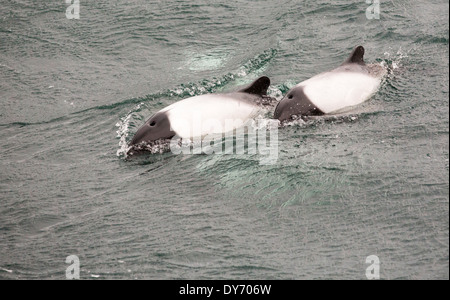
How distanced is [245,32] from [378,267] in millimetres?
11114

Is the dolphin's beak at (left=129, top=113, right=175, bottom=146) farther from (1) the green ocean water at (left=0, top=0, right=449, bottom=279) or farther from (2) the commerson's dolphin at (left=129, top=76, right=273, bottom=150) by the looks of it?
(1) the green ocean water at (left=0, top=0, right=449, bottom=279)

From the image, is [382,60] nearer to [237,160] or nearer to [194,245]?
[237,160]

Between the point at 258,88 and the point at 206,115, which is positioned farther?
the point at 258,88

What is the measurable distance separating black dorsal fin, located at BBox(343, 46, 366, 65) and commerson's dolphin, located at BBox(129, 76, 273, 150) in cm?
176

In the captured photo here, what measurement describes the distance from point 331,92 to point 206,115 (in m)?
2.36

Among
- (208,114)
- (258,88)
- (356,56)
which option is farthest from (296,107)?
(356,56)

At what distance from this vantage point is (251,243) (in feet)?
34.5

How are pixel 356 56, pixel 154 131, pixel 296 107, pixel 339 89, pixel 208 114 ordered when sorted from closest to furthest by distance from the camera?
pixel 154 131
pixel 296 107
pixel 208 114
pixel 339 89
pixel 356 56

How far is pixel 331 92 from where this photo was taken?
14.7 meters

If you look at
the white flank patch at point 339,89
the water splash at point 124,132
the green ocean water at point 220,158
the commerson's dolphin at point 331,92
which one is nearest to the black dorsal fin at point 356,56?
the commerson's dolphin at point 331,92

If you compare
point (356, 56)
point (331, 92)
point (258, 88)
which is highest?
point (356, 56)

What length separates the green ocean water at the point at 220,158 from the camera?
1032 centimetres

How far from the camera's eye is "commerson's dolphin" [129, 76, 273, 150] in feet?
45.7

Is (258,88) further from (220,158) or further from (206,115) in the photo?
(220,158)
